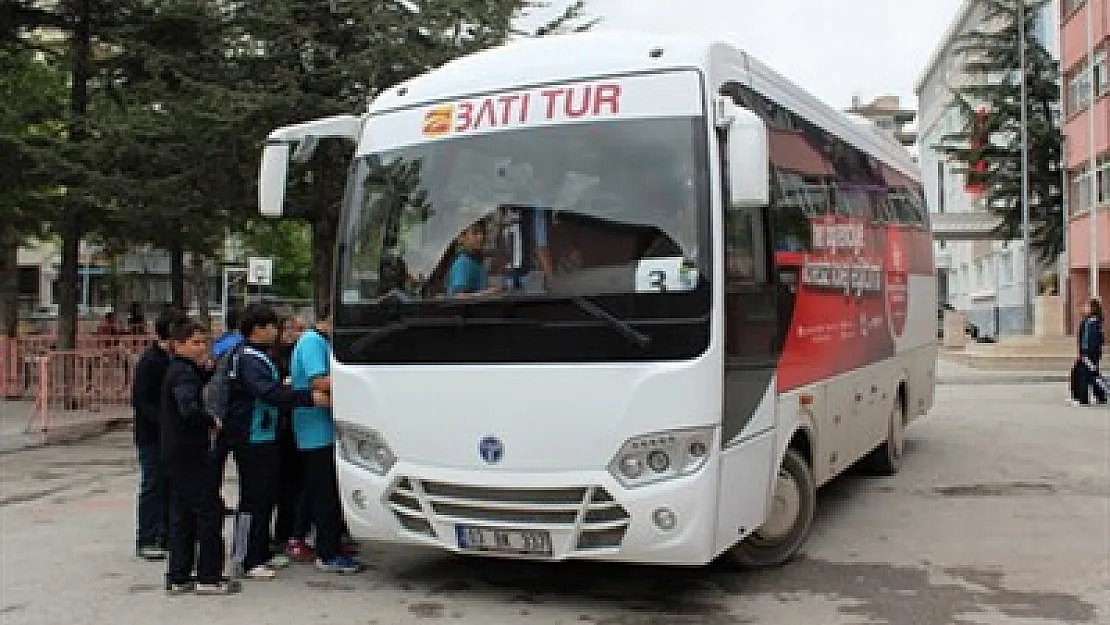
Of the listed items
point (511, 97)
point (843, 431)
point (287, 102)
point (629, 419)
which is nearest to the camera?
point (629, 419)

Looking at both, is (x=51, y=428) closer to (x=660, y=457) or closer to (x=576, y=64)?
(x=576, y=64)

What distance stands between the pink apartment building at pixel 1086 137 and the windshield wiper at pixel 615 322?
29.2m

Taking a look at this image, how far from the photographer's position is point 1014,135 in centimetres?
4041

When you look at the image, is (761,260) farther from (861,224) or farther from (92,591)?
(92,591)

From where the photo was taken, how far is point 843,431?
346 inches

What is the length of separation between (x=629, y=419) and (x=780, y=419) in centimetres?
144

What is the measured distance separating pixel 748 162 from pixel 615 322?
1.07 metres

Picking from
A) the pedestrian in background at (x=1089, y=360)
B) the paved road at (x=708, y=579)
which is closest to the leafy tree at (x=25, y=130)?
the paved road at (x=708, y=579)

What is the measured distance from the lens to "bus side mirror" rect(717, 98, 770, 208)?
231 inches

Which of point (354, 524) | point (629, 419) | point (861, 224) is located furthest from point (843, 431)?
point (354, 524)

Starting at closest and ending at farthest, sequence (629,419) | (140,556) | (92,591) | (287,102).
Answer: (629,419), (92,591), (140,556), (287,102)

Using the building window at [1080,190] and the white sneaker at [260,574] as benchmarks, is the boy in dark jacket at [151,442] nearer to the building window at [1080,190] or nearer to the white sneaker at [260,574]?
A: the white sneaker at [260,574]

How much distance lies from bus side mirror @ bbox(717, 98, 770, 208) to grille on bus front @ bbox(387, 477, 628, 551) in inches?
67.0

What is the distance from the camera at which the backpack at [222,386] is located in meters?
6.70
